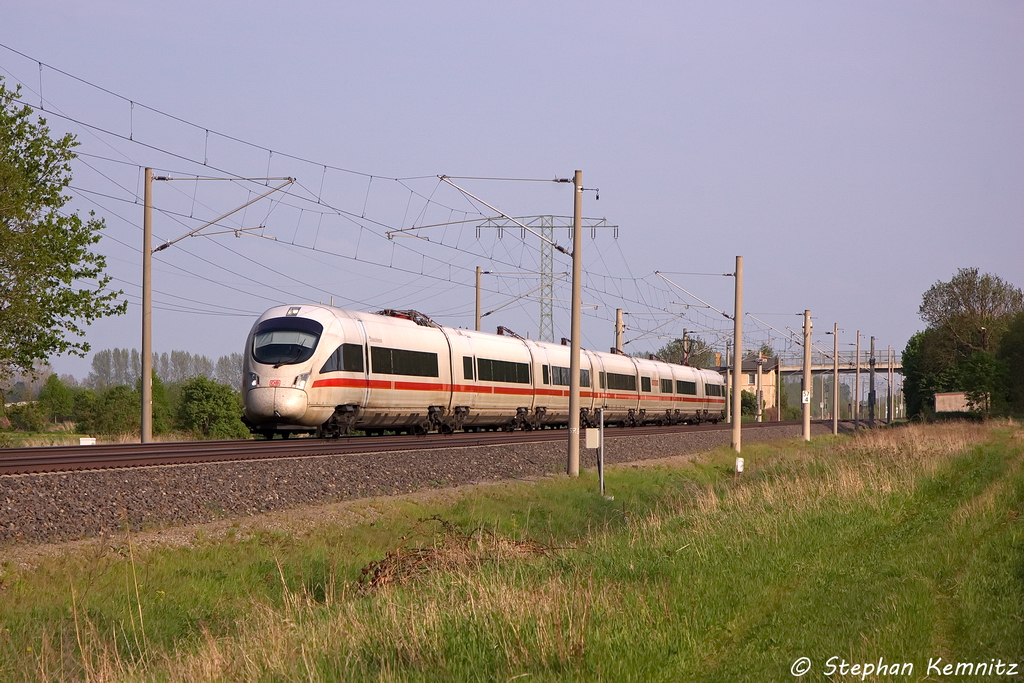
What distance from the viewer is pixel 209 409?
5006 cm

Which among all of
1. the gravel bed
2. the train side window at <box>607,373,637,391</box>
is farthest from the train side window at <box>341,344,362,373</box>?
the train side window at <box>607,373,637,391</box>

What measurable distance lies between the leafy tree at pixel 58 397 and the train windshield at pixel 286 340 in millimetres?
60078

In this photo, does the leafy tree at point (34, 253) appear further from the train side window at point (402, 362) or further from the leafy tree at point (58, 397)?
the leafy tree at point (58, 397)

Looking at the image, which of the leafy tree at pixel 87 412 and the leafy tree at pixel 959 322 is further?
the leafy tree at pixel 959 322

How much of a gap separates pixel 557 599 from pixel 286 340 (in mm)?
18530

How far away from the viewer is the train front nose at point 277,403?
2506cm

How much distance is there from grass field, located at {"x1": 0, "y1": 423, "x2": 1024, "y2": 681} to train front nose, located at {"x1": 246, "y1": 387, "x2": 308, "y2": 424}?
8.37 meters

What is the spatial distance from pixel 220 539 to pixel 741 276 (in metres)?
27.5

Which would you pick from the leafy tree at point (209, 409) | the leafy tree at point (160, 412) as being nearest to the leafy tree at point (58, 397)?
the leafy tree at point (160, 412)

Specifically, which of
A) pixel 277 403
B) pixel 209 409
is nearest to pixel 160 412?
pixel 209 409

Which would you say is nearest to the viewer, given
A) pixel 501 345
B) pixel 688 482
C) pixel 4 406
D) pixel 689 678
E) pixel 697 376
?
pixel 689 678

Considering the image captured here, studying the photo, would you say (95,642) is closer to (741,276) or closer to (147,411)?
(147,411)

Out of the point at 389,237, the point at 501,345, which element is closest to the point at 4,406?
the point at 389,237

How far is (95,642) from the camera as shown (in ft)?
31.7
